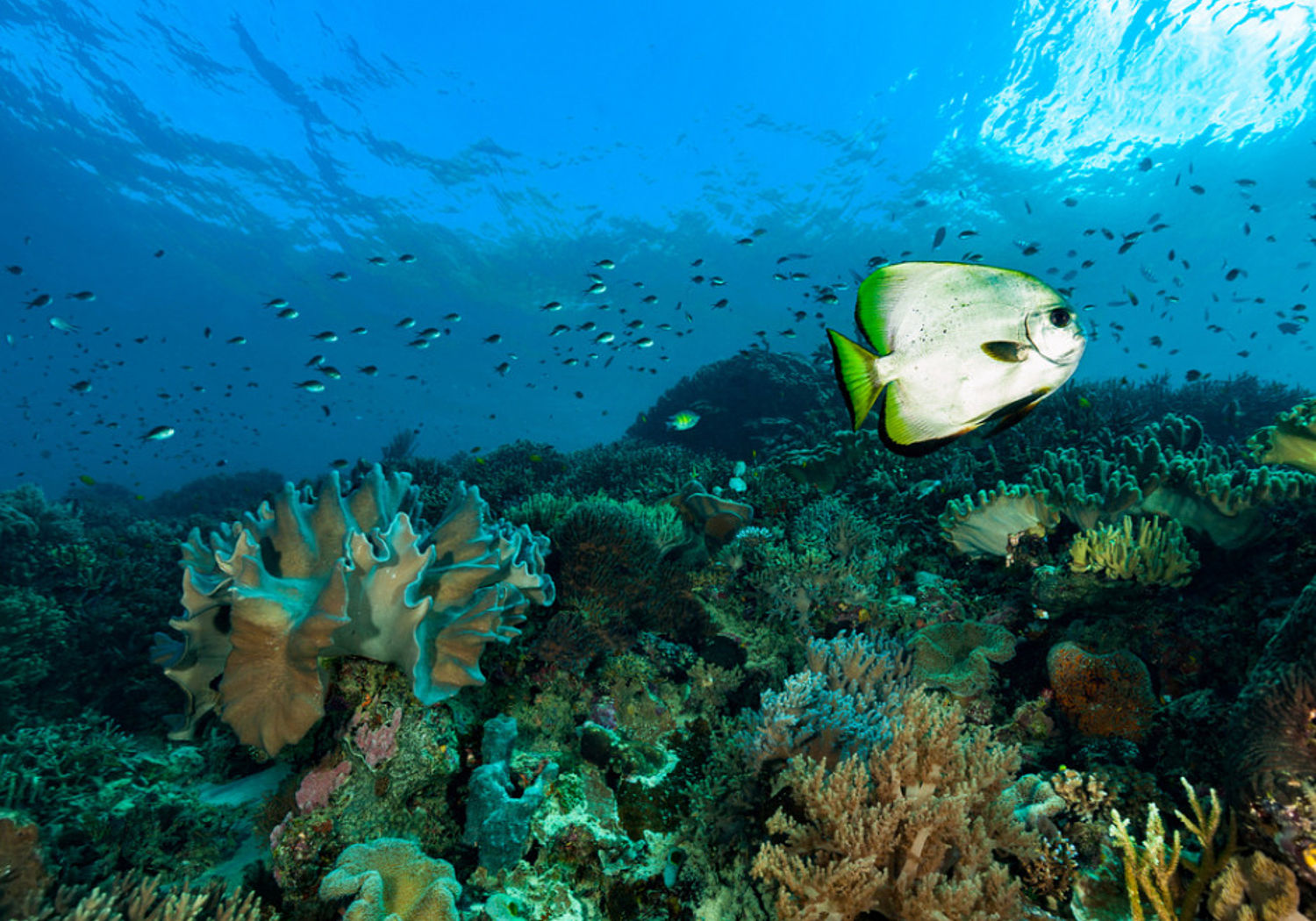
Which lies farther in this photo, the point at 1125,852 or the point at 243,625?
the point at 243,625

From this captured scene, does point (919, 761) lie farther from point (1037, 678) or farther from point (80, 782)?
point (80, 782)

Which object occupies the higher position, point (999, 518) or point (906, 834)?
point (999, 518)

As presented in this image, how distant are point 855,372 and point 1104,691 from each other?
12.1 feet

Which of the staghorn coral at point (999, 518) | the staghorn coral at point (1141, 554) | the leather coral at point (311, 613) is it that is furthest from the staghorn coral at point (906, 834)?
the staghorn coral at point (999, 518)

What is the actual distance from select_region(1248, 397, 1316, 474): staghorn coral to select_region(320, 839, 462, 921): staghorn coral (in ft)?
21.2

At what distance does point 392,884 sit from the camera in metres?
2.32

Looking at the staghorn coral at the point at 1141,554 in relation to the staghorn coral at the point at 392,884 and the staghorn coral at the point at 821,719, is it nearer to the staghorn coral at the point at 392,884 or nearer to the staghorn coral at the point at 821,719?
the staghorn coral at the point at 821,719

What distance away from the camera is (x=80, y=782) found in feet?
12.8

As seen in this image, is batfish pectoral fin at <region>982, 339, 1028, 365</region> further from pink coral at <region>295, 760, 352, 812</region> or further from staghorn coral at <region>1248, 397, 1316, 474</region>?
staghorn coral at <region>1248, 397, 1316, 474</region>

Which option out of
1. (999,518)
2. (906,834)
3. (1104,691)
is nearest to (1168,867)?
(906,834)

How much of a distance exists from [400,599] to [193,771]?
3.42 metres

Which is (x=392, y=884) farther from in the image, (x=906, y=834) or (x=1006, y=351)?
(x=1006, y=351)

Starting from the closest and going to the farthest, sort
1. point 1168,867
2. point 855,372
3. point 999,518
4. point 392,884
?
point 855,372, point 1168,867, point 392,884, point 999,518

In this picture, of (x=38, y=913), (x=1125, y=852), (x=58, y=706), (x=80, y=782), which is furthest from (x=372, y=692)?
(x=58, y=706)
